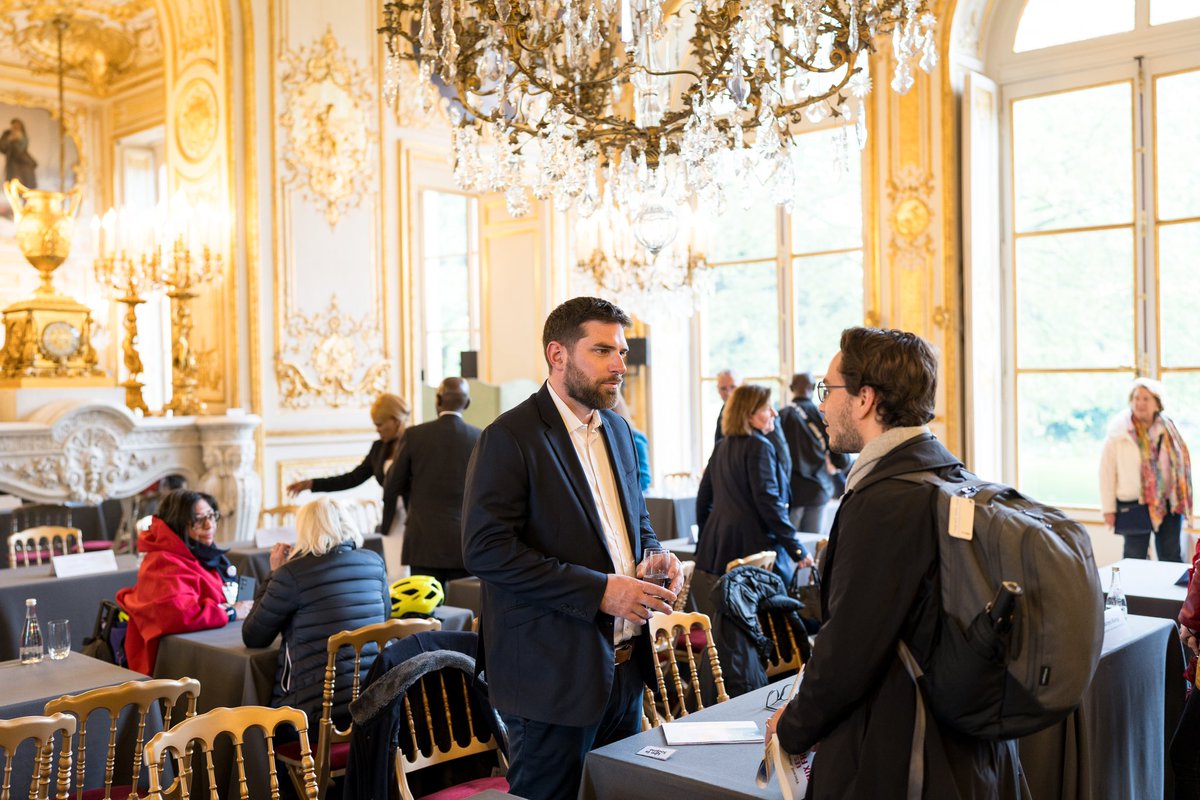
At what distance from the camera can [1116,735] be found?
3197mm

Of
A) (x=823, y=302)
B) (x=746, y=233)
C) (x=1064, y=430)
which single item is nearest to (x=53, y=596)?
(x=823, y=302)

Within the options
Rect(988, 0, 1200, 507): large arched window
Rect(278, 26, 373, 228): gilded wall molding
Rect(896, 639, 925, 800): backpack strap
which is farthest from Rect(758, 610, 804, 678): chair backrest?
Rect(278, 26, 373, 228): gilded wall molding

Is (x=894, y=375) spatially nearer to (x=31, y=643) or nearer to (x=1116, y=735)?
(x=1116, y=735)

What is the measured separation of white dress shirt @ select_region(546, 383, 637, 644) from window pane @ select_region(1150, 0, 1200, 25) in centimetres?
771

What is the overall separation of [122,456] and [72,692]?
186 inches

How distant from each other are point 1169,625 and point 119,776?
3415 millimetres

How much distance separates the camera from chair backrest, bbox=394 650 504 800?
10.3ft

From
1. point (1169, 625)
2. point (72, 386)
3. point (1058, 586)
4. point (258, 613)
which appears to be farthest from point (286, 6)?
point (1058, 586)

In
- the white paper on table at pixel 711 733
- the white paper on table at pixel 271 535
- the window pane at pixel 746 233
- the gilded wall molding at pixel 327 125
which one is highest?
the gilded wall molding at pixel 327 125

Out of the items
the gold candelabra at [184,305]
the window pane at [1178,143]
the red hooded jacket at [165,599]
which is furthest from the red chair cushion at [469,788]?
the window pane at [1178,143]

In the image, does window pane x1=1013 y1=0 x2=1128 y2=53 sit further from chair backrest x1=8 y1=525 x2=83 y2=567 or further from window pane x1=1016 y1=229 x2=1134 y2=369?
chair backrest x1=8 y1=525 x2=83 y2=567

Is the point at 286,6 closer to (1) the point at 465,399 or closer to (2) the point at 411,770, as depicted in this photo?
(1) the point at 465,399

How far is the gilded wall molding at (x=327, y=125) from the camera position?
8.66 m

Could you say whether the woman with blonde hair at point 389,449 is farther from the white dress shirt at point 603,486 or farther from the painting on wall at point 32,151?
the painting on wall at point 32,151
